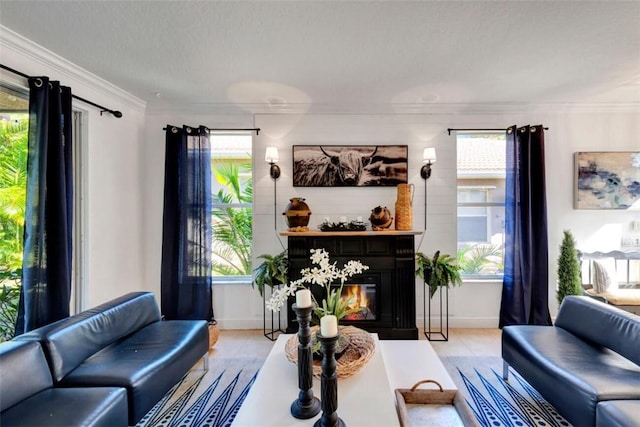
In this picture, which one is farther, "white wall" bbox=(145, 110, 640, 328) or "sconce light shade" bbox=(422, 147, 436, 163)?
"white wall" bbox=(145, 110, 640, 328)

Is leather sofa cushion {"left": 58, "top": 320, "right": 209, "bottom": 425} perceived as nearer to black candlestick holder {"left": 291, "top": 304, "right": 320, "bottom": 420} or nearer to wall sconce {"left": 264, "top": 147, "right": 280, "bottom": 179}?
black candlestick holder {"left": 291, "top": 304, "right": 320, "bottom": 420}

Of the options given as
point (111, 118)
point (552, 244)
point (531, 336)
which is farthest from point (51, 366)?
point (552, 244)

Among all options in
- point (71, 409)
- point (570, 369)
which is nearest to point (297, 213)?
point (71, 409)

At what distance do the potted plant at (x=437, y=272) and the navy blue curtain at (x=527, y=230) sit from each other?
30.2 inches

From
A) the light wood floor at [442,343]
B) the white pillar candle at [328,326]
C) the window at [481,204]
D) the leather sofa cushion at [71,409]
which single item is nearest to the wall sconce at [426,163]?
the window at [481,204]

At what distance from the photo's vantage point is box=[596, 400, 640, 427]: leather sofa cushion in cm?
132

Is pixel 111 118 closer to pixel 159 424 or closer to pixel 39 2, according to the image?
pixel 39 2

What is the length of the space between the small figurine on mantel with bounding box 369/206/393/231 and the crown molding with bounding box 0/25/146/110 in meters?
2.88

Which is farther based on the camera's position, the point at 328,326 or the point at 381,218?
the point at 381,218

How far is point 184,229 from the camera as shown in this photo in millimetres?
3230

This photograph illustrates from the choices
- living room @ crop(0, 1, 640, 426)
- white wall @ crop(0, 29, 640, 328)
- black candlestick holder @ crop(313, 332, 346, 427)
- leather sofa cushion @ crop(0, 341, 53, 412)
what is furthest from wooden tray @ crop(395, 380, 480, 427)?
white wall @ crop(0, 29, 640, 328)

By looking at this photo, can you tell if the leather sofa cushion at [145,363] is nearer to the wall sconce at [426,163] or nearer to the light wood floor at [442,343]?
the light wood floor at [442,343]

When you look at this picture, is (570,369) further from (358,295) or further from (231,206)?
(231,206)

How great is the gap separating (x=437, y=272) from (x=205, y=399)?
2.35 m
